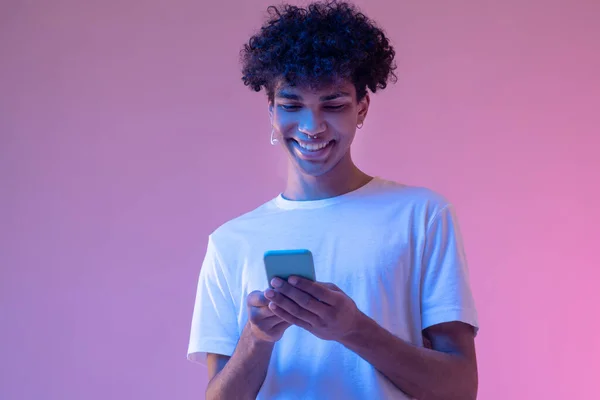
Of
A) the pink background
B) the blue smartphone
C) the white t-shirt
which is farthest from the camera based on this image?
the pink background

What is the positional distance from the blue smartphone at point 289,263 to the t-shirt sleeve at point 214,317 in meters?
0.34

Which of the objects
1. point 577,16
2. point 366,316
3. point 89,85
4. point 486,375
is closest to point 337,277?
point 366,316

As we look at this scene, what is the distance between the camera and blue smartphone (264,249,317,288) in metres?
1.02

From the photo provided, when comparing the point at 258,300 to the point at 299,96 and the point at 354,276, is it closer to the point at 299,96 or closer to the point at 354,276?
the point at 354,276

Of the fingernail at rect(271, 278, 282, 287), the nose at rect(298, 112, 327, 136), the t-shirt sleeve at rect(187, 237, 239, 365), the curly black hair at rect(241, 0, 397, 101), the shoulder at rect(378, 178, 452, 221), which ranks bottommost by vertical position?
the t-shirt sleeve at rect(187, 237, 239, 365)

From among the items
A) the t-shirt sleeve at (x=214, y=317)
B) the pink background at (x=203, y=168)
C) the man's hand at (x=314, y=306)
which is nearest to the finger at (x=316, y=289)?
the man's hand at (x=314, y=306)

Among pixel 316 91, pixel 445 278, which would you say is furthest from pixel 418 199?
pixel 316 91

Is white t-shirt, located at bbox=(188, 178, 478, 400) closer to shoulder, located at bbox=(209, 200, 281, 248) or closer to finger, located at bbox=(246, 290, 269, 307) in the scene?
shoulder, located at bbox=(209, 200, 281, 248)

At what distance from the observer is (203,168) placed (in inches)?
90.5

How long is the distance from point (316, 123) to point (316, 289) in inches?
14.0

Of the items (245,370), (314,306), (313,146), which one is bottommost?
(245,370)

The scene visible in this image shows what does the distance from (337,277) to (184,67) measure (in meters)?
1.26

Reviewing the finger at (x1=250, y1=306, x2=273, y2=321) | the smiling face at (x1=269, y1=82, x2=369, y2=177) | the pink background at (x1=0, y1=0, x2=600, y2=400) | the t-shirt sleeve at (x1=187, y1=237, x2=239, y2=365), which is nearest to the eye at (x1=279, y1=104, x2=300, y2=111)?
the smiling face at (x1=269, y1=82, x2=369, y2=177)

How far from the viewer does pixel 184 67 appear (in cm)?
233
